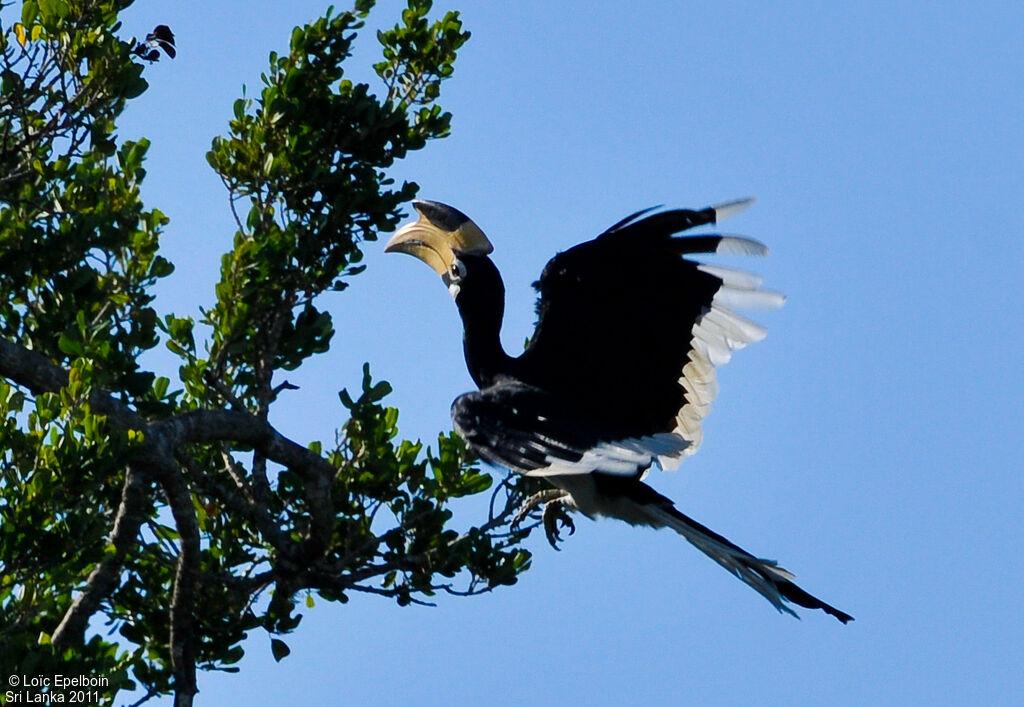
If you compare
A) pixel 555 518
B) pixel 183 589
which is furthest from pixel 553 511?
pixel 183 589

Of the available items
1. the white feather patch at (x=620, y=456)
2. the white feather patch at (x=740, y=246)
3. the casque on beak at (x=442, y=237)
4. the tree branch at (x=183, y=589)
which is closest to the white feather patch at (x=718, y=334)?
the white feather patch at (x=740, y=246)

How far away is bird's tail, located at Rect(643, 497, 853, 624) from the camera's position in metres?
5.89

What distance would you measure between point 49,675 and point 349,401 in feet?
5.21

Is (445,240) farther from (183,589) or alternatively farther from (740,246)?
(183,589)

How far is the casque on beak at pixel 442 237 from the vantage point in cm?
705

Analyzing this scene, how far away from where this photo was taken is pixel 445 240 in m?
7.08

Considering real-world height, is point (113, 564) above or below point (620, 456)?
below

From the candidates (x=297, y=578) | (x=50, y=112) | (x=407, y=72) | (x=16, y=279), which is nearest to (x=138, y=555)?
(x=297, y=578)

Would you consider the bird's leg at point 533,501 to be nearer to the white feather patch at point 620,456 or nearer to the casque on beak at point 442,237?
the white feather patch at point 620,456

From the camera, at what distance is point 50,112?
5699 millimetres

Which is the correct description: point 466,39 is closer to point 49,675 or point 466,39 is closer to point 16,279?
point 16,279

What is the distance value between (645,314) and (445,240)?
3.36 feet

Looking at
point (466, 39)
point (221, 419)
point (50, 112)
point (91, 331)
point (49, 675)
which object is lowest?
point (49, 675)

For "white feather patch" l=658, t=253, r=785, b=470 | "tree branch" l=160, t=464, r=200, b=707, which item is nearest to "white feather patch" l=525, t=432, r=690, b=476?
"white feather patch" l=658, t=253, r=785, b=470
